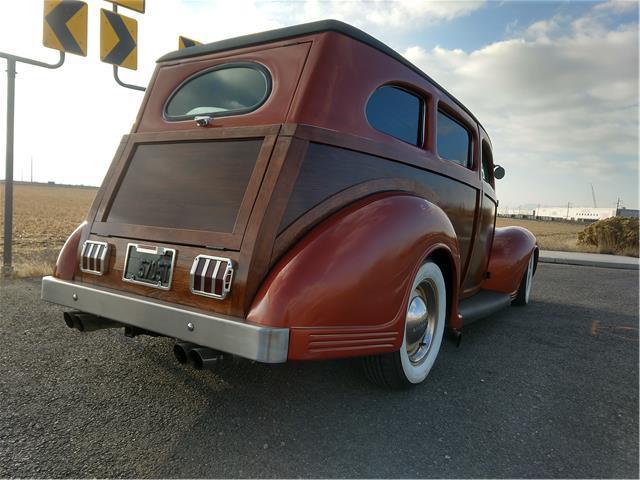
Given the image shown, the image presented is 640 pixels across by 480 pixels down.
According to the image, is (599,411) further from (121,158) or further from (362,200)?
(121,158)

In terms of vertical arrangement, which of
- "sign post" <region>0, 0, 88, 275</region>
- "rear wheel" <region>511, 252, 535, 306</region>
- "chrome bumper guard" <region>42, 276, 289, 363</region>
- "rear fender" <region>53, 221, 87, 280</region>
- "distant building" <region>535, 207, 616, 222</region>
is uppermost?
"distant building" <region>535, 207, 616, 222</region>

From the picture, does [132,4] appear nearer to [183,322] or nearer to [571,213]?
[183,322]

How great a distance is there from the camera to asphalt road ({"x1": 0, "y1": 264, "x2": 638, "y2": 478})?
1.91m

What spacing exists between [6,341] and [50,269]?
3.02 meters

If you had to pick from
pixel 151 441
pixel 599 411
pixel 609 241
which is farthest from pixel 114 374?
pixel 609 241

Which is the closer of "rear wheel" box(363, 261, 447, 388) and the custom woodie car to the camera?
the custom woodie car

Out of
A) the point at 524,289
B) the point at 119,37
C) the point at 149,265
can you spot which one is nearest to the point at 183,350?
the point at 149,265

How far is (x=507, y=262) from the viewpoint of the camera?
457 cm

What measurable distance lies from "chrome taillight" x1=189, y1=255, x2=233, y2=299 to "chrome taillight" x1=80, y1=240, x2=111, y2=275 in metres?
0.69

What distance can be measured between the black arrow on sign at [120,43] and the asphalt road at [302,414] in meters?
3.35

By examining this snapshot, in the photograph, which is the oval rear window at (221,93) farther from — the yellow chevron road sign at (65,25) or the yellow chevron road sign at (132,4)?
the yellow chevron road sign at (132,4)

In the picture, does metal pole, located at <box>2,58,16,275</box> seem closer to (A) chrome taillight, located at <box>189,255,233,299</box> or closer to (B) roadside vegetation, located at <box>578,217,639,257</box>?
(A) chrome taillight, located at <box>189,255,233,299</box>

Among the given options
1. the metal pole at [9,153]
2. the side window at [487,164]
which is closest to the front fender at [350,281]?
the side window at [487,164]

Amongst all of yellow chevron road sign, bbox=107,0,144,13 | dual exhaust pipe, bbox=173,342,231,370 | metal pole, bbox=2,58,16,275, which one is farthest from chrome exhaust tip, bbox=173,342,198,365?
yellow chevron road sign, bbox=107,0,144,13
